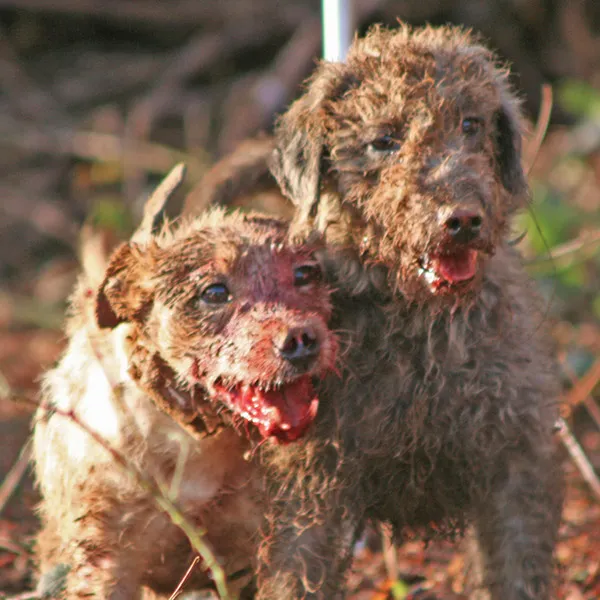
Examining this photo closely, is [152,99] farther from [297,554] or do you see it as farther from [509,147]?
[297,554]

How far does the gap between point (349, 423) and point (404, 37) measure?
1475mm

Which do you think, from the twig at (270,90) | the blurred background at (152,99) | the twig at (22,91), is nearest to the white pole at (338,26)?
the blurred background at (152,99)

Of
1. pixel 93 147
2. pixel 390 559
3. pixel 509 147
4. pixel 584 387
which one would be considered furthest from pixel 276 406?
pixel 93 147

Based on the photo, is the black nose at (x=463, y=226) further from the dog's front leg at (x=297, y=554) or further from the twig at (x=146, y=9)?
the twig at (x=146, y=9)

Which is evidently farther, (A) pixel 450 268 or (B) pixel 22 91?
(B) pixel 22 91

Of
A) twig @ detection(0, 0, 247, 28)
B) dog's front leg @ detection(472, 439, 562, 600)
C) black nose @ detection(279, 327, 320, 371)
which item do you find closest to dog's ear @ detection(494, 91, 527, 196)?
dog's front leg @ detection(472, 439, 562, 600)

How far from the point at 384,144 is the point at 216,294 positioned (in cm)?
80

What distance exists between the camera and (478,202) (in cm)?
384

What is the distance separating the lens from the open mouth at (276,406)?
153 inches

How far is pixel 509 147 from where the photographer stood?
4488 millimetres

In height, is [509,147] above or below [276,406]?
above

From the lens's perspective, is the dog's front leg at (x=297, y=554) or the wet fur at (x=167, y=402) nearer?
the wet fur at (x=167, y=402)

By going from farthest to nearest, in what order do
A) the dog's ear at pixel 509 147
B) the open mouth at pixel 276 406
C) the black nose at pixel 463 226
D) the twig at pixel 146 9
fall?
1. the twig at pixel 146 9
2. the dog's ear at pixel 509 147
3. the open mouth at pixel 276 406
4. the black nose at pixel 463 226

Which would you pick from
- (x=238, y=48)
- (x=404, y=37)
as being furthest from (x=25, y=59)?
(x=404, y=37)
